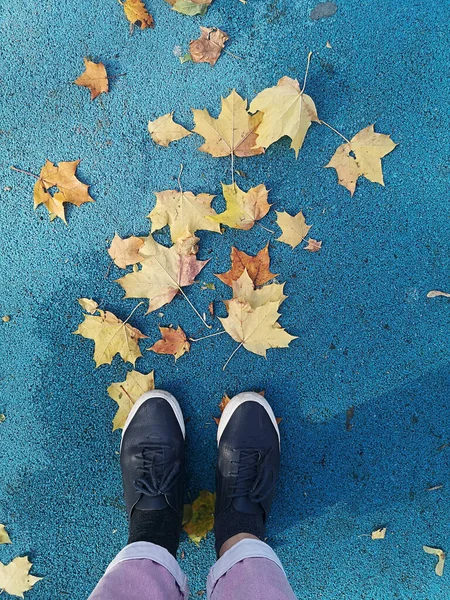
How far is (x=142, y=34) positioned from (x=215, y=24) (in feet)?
0.93

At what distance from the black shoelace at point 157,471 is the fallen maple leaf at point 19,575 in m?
0.58

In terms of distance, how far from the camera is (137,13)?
165cm

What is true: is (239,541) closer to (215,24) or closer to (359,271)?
(359,271)

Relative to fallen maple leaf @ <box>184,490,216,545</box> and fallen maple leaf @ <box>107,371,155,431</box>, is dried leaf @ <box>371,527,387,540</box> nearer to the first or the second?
fallen maple leaf @ <box>184,490,216,545</box>

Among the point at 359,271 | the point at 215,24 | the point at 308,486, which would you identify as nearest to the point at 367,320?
the point at 359,271

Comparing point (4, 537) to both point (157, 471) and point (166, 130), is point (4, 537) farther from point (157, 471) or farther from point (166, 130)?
point (166, 130)

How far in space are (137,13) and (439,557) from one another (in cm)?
236

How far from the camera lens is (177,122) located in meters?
1.68

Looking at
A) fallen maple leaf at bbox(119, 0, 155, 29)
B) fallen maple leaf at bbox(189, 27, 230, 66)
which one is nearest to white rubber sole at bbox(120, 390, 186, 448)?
fallen maple leaf at bbox(189, 27, 230, 66)

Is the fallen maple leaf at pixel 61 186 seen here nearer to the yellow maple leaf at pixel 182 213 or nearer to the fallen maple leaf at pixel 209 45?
the yellow maple leaf at pixel 182 213

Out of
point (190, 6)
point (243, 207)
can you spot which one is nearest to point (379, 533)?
point (243, 207)

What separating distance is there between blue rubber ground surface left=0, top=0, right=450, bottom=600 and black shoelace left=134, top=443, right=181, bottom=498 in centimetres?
12

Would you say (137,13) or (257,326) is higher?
(137,13)

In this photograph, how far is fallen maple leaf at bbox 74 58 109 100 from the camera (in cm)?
167
